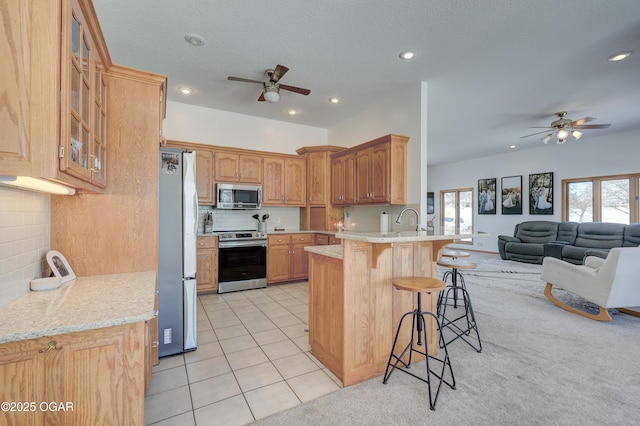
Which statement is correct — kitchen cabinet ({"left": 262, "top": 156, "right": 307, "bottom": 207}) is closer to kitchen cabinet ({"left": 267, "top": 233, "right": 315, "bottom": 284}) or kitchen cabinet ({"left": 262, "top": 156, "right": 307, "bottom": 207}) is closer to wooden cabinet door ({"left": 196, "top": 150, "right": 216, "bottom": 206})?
kitchen cabinet ({"left": 267, "top": 233, "right": 315, "bottom": 284})

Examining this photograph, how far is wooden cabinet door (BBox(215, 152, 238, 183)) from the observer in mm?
4570

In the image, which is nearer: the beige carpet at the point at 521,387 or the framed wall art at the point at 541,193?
the beige carpet at the point at 521,387

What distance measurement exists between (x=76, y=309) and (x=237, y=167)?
148 inches

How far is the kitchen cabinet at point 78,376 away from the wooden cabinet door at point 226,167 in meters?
3.73

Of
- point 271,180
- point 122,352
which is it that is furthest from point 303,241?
point 122,352

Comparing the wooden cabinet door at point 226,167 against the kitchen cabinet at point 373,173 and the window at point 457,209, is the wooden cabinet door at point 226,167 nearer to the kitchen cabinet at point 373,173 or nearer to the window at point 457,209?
the kitchen cabinet at point 373,173

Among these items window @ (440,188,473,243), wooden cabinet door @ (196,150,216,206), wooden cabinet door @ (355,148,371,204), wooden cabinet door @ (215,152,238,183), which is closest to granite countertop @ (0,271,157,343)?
wooden cabinet door @ (196,150,216,206)

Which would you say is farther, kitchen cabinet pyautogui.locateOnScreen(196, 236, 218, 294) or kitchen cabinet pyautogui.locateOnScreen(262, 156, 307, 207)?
kitchen cabinet pyautogui.locateOnScreen(262, 156, 307, 207)

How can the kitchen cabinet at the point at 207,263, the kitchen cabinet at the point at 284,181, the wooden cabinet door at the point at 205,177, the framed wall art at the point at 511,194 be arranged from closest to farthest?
the kitchen cabinet at the point at 207,263 → the wooden cabinet door at the point at 205,177 → the kitchen cabinet at the point at 284,181 → the framed wall art at the point at 511,194

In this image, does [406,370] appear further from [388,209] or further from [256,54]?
[256,54]

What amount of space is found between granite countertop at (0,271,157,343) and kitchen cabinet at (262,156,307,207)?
3.48 m

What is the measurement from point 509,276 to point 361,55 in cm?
497

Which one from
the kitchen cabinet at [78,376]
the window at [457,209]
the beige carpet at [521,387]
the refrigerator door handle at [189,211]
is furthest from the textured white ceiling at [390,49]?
the window at [457,209]

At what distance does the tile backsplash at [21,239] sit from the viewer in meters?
1.26
